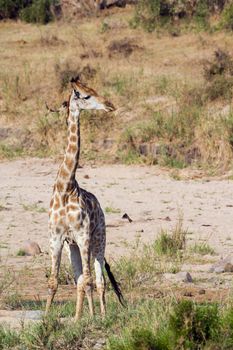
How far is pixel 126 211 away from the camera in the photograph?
13.9 metres

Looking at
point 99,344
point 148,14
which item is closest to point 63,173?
point 99,344

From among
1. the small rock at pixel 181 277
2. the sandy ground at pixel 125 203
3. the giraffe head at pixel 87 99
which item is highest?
the giraffe head at pixel 87 99

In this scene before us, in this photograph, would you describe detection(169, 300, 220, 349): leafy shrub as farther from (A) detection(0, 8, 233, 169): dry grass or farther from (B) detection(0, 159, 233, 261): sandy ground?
(A) detection(0, 8, 233, 169): dry grass

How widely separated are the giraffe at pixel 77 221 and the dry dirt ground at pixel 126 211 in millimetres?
1228

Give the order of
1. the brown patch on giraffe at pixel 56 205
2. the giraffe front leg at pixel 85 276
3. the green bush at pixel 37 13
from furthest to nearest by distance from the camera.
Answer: the green bush at pixel 37 13 < the brown patch on giraffe at pixel 56 205 < the giraffe front leg at pixel 85 276

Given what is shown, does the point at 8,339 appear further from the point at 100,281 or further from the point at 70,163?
the point at 70,163

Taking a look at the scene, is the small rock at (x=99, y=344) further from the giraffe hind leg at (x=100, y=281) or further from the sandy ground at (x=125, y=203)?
the sandy ground at (x=125, y=203)

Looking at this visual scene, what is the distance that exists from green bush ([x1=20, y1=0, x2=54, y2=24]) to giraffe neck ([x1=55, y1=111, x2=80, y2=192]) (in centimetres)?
2248

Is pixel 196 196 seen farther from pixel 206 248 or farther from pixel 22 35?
pixel 22 35

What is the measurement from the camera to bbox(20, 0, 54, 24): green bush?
1201 inches

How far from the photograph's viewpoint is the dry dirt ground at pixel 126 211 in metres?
10.4

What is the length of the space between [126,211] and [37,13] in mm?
17546

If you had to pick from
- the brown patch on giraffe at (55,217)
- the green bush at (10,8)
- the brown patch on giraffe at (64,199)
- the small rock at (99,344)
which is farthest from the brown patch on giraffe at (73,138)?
the green bush at (10,8)

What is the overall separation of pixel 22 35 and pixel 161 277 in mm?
18691
